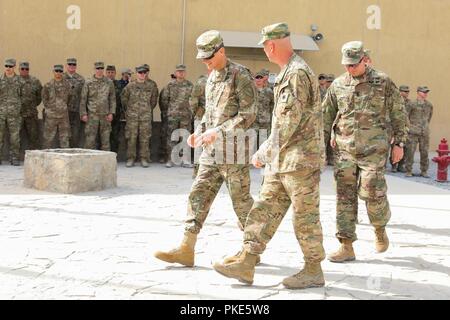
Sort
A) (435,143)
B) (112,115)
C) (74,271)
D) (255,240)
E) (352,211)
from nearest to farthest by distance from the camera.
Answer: (255,240) → (74,271) → (352,211) → (112,115) → (435,143)

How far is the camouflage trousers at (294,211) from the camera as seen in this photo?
389 centimetres

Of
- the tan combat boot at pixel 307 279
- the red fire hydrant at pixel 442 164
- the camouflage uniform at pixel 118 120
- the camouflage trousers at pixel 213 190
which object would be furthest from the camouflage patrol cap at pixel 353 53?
the camouflage uniform at pixel 118 120

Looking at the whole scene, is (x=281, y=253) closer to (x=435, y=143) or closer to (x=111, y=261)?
(x=111, y=261)

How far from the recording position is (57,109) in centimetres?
1073

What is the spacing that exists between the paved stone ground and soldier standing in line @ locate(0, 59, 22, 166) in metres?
2.86

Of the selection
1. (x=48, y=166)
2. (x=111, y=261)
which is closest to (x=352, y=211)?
(x=111, y=261)

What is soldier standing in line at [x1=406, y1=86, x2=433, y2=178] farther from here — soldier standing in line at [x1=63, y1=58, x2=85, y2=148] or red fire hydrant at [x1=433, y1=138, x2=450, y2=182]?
soldier standing in line at [x1=63, y1=58, x2=85, y2=148]

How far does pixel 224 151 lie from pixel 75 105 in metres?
7.47

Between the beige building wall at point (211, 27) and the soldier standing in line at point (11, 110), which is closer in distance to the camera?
the soldier standing in line at point (11, 110)

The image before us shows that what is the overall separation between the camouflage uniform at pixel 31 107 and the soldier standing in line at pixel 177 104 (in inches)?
89.4

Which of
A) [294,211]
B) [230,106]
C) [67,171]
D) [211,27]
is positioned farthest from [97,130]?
[294,211]

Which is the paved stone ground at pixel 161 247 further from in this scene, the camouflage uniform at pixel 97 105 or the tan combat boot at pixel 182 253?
the camouflage uniform at pixel 97 105
